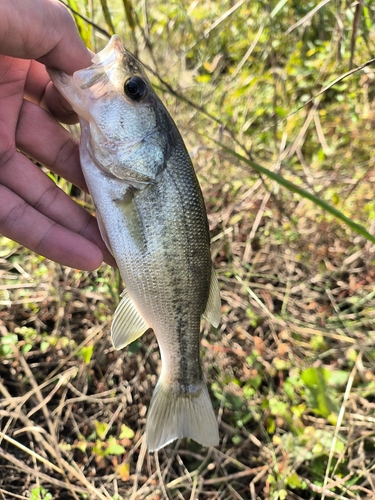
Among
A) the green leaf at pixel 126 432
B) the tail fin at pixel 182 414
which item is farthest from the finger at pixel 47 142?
the green leaf at pixel 126 432

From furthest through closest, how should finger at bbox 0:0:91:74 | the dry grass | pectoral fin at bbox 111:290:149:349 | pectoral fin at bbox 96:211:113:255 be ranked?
the dry grass
pectoral fin at bbox 111:290:149:349
pectoral fin at bbox 96:211:113:255
finger at bbox 0:0:91:74

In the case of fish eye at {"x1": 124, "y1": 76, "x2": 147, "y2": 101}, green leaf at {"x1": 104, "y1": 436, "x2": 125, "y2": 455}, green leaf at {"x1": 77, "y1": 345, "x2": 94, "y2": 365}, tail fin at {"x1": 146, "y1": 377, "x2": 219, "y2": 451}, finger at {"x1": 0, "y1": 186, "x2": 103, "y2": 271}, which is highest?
fish eye at {"x1": 124, "y1": 76, "x2": 147, "y2": 101}

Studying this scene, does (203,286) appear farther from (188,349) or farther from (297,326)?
(297,326)

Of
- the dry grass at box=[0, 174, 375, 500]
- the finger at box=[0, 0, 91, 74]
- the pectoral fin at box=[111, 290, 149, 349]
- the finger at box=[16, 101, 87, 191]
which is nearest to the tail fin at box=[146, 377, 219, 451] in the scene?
the pectoral fin at box=[111, 290, 149, 349]

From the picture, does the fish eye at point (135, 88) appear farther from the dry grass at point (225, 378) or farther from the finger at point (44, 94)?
the dry grass at point (225, 378)

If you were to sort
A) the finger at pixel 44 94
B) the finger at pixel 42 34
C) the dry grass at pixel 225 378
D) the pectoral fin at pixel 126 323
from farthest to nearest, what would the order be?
the dry grass at pixel 225 378, the finger at pixel 44 94, the pectoral fin at pixel 126 323, the finger at pixel 42 34

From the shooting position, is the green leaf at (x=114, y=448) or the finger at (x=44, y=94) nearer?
the finger at (x=44, y=94)

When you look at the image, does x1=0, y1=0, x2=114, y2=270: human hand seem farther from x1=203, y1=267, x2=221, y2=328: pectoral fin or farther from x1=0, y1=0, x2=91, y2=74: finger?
x1=203, y1=267, x2=221, y2=328: pectoral fin
